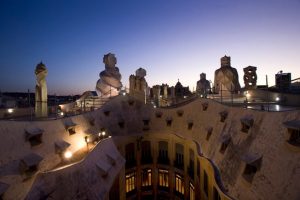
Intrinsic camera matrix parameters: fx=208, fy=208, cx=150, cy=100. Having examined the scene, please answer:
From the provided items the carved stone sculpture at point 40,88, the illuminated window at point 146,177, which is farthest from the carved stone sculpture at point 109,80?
the carved stone sculpture at point 40,88

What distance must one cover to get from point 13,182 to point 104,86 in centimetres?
2151

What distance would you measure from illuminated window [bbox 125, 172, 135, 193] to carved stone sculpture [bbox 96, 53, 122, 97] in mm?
12498

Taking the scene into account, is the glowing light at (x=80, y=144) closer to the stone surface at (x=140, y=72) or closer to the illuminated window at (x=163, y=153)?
the illuminated window at (x=163, y=153)

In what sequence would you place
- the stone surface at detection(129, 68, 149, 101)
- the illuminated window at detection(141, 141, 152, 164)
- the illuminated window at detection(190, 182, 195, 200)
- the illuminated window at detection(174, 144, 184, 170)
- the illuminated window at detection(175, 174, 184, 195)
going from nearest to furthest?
the illuminated window at detection(190, 182, 195, 200)
the illuminated window at detection(175, 174, 184, 195)
the illuminated window at detection(174, 144, 184, 170)
the illuminated window at detection(141, 141, 152, 164)
the stone surface at detection(129, 68, 149, 101)

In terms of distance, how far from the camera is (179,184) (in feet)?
92.1

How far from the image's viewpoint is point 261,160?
1261 cm

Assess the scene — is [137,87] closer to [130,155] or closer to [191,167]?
[130,155]

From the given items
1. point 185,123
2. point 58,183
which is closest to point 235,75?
point 185,123

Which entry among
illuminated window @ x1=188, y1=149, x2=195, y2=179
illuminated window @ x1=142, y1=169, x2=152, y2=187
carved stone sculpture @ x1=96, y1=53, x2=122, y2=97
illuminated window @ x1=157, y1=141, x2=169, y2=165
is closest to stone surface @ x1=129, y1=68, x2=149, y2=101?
carved stone sculpture @ x1=96, y1=53, x2=122, y2=97

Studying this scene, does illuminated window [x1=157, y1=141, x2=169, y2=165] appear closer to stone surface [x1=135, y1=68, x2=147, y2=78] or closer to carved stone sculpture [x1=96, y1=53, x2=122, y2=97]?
carved stone sculpture [x1=96, y1=53, x2=122, y2=97]

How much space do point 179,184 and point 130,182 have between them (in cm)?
668

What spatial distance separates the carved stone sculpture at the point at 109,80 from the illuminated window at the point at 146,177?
12.9 meters

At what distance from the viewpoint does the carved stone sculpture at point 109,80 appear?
33237 millimetres

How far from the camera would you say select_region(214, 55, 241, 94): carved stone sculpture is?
33500 millimetres
